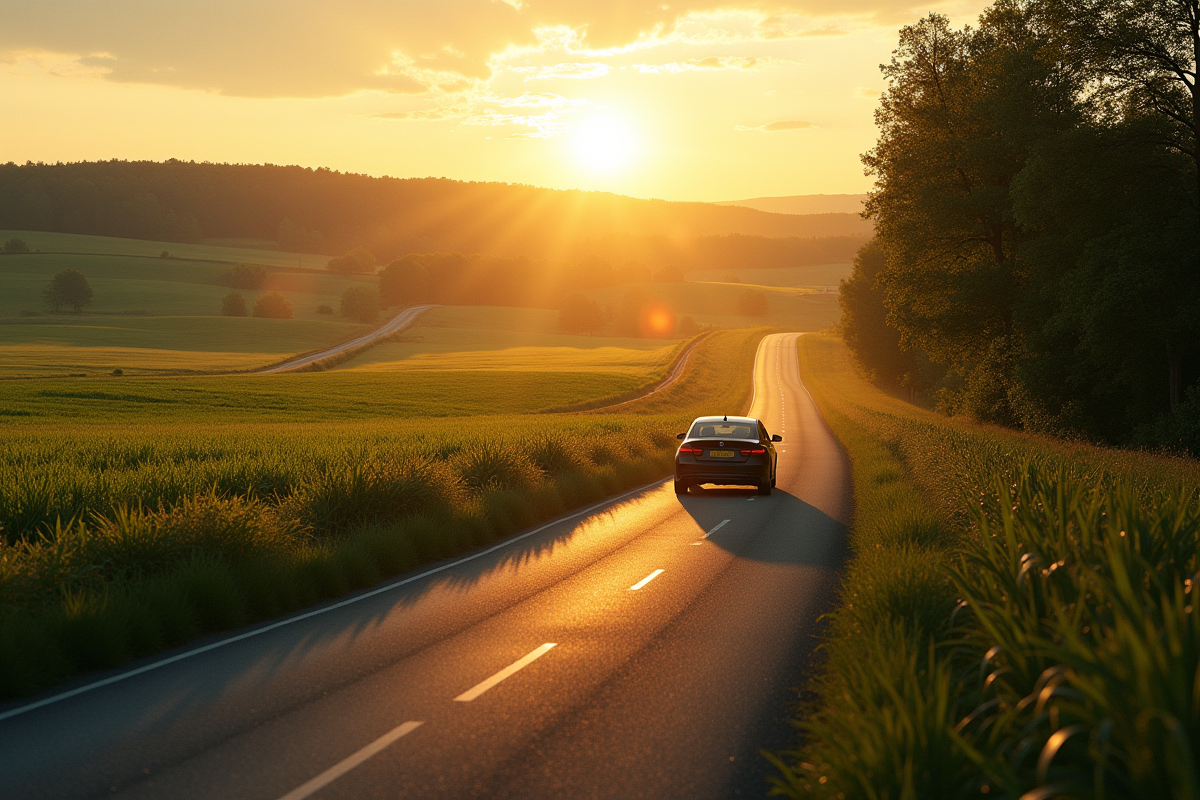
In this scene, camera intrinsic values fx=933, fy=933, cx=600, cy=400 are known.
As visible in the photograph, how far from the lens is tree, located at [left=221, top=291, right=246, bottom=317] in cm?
11575

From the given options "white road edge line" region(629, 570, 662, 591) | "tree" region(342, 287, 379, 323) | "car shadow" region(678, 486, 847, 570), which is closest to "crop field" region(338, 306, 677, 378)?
"tree" region(342, 287, 379, 323)

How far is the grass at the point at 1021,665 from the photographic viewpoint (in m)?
3.37

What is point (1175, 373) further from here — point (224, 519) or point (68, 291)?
point (68, 291)

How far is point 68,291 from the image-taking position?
359 feet

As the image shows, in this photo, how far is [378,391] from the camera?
53875 mm

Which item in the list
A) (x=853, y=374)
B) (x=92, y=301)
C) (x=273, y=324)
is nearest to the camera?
(x=853, y=374)

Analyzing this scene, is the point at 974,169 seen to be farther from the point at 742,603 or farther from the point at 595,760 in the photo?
the point at 595,760

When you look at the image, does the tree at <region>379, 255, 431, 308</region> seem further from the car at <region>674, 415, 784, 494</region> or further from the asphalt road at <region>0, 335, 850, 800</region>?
the asphalt road at <region>0, 335, 850, 800</region>

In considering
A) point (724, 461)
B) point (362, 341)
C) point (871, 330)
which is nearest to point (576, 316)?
point (362, 341)

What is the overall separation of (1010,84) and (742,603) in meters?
30.6

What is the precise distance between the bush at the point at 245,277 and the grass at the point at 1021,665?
5669 inches

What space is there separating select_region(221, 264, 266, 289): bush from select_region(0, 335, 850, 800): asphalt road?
140946 mm

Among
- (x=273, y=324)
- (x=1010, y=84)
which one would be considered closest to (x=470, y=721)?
(x=1010, y=84)

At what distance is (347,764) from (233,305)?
119463 millimetres
